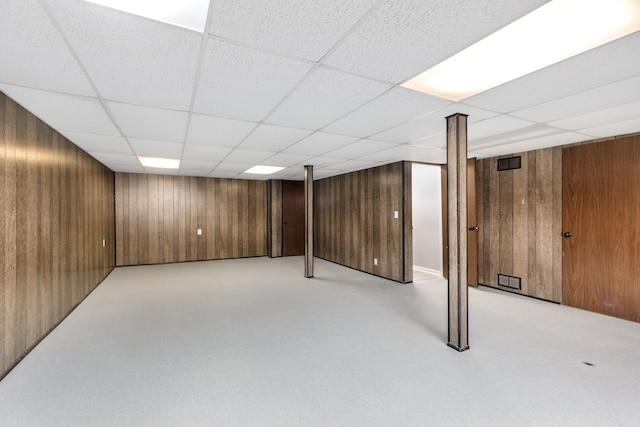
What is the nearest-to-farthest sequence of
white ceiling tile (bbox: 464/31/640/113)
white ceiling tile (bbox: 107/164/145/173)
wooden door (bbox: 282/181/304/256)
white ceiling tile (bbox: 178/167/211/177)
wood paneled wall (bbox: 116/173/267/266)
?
white ceiling tile (bbox: 464/31/640/113)
white ceiling tile (bbox: 107/164/145/173)
white ceiling tile (bbox: 178/167/211/177)
wood paneled wall (bbox: 116/173/267/266)
wooden door (bbox: 282/181/304/256)

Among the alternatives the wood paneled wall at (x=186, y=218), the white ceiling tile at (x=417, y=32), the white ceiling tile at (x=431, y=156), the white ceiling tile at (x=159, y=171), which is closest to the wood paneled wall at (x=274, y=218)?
the wood paneled wall at (x=186, y=218)

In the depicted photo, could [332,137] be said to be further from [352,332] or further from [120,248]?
[120,248]

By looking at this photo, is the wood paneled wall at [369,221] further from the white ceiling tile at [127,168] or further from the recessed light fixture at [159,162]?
the white ceiling tile at [127,168]

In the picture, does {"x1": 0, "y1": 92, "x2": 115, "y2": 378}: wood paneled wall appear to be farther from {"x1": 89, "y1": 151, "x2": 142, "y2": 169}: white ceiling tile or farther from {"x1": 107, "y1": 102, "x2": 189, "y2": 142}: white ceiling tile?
Result: {"x1": 107, "y1": 102, "x2": 189, "y2": 142}: white ceiling tile

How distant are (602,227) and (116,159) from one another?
24.0ft

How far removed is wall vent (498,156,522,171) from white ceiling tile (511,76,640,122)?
5.92 feet

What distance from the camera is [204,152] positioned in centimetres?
427

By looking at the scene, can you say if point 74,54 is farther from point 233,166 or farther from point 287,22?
point 233,166

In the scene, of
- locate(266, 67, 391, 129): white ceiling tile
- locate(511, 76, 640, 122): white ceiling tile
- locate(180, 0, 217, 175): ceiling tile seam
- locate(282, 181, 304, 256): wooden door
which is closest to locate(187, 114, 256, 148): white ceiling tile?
locate(180, 0, 217, 175): ceiling tile seam

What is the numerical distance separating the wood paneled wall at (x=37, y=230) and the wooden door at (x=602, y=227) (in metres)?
6.10

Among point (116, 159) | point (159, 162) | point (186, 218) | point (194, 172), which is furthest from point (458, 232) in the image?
point (186, 218)

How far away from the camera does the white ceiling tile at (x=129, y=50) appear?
1.31 meters

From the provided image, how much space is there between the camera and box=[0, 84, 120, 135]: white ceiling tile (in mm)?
2168

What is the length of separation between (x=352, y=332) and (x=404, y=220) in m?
2.63
